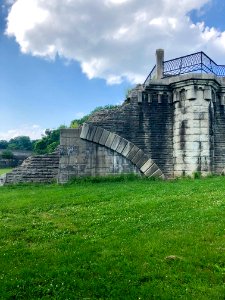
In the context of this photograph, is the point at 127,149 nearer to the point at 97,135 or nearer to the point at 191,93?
the point at 97,135

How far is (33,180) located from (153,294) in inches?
450

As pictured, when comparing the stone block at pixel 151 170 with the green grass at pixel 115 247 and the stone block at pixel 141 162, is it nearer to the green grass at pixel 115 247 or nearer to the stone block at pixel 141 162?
the stone block at pixel 141 162

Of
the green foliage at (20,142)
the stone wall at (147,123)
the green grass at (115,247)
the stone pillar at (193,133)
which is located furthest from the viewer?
the green foliage at (20,142)

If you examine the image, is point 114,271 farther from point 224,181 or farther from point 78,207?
point 224,181

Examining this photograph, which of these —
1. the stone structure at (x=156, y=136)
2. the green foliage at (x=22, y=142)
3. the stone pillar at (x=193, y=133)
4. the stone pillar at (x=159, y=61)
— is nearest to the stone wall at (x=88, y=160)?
the stone structure at (x=156, y=136)

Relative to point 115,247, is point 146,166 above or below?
above

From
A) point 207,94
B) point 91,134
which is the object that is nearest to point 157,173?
point 91,134

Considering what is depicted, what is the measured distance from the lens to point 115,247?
257 inches

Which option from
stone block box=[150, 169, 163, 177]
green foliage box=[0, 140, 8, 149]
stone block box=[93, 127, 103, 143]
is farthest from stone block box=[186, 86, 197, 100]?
green foliage box=[0, 140, 8, 149]

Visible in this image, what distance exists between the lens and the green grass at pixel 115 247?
16.6 feet

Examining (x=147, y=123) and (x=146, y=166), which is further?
(x=147, y=123)

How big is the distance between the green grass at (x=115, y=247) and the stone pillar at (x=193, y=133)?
4365mm

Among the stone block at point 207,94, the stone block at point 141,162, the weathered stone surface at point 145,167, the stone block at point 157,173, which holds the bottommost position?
the stone block at point 157,173

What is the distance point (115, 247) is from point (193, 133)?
9845 mm
